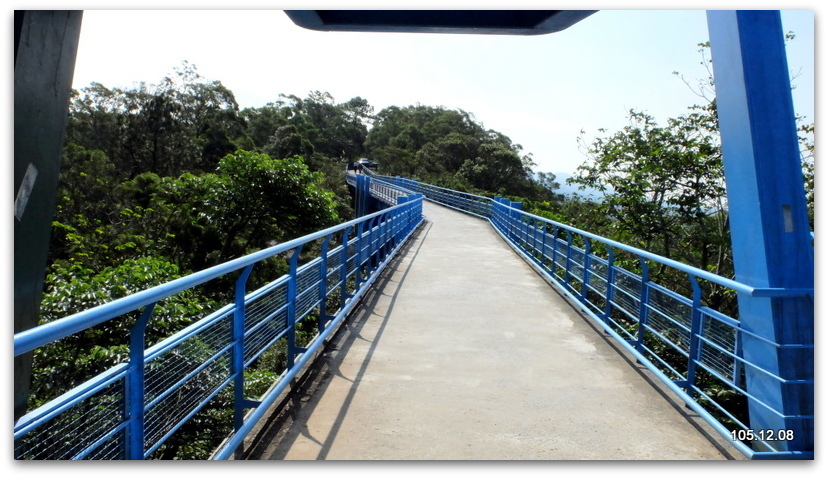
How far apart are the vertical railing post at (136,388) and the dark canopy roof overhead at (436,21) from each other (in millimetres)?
2860

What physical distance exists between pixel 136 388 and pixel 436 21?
334 cm

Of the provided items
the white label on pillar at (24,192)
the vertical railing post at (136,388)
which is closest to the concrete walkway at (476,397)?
the vertical railing post at (136,388)

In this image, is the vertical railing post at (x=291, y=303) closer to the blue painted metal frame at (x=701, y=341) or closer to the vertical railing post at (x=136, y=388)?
the vertical railing post at (x=136, y=388)

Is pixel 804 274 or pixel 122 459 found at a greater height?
pixel 804 274

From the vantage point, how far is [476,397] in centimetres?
386

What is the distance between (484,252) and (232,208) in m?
6.85

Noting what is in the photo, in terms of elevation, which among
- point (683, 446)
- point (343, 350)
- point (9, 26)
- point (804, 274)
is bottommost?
point (683, 446)

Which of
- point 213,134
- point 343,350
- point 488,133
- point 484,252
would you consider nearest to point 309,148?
point 213,134

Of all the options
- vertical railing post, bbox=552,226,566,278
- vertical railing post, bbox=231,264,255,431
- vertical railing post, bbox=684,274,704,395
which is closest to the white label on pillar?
vertical railing post, bbox=231,264,255,431

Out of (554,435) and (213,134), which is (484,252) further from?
(213,134)

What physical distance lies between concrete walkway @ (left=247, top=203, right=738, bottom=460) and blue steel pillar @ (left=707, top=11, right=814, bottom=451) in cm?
49

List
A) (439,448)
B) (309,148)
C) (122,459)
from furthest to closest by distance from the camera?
(309,148) → (439,448) → (122,459)

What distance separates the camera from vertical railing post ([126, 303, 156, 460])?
211 cm

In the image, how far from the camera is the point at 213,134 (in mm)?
36625
